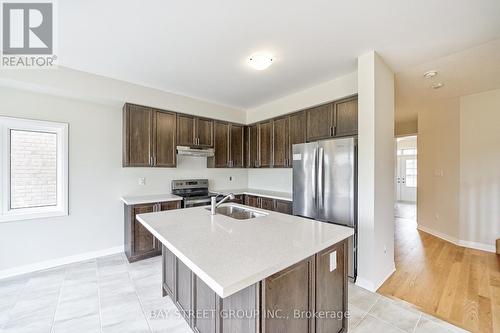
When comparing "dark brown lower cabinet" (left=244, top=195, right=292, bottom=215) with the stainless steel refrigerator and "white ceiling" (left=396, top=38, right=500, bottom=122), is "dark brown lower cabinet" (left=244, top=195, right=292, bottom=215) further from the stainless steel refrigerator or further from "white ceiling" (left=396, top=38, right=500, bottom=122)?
"white ceiling" (left=396, top=38, right=500, bottom=122)

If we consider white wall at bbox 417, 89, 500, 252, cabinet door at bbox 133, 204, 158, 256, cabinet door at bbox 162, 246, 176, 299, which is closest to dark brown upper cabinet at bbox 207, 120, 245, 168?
cabinet door at bbox 133, 204, 158, 256

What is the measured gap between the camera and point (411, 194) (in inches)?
342

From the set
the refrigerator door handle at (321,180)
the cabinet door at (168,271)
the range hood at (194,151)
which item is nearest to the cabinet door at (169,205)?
the range hood at (194,151)

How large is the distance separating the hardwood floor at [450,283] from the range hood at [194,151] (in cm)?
317

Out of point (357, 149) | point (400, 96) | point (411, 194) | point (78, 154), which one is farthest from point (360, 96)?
point (411, 194)

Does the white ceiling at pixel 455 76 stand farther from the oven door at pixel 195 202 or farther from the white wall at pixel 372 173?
the oven door at pixel 195 202

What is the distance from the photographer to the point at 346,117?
9.51 ft

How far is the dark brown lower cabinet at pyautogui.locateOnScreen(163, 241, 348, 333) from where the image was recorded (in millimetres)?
1101

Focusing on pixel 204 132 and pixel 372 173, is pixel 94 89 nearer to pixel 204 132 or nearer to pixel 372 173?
pixel 204 132

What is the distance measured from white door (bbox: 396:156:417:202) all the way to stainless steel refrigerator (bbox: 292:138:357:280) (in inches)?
317

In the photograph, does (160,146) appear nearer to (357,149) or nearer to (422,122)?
(357,149)

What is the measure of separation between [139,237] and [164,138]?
1.57 metres

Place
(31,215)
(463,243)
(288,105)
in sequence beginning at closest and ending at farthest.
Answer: (31,215) → (463,243) → (288,105)

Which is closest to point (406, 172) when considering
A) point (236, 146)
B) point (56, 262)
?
point (236, 146)
